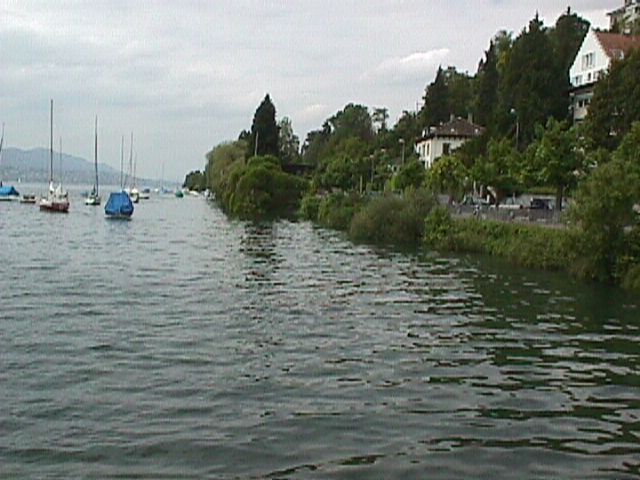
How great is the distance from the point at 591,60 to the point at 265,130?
6706cm

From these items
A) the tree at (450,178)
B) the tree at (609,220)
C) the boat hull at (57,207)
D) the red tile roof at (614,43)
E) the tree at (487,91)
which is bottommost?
the boat hull at (57,207)

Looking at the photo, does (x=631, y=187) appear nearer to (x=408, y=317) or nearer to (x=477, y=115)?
(x=408, y=317)

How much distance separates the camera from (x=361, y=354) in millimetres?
21016

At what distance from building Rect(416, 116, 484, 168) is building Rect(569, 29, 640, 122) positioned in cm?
1701

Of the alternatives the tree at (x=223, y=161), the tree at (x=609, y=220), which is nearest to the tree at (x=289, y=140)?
the tree at (x=223, y=161)

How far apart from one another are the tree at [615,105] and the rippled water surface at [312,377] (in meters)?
33.2

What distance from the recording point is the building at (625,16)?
10475 centimetres

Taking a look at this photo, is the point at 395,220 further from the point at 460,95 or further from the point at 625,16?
the point at 625,16

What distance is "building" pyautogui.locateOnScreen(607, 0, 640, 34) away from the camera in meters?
105

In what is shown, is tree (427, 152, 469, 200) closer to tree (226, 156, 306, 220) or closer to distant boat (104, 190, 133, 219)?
A: distant boat (104, 190, 133, 219)

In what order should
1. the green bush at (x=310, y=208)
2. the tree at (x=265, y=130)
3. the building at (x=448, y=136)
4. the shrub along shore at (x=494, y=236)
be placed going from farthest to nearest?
the tree at (x=265, y=130), the building at (x=448, y=136), the green bush at (x=310, y=208), the shrub along shore at (x=494, y=236)

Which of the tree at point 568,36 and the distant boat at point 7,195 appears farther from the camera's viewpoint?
the distant boat at point 7,195

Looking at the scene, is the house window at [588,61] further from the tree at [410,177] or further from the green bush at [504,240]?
the green bush at [504,240]

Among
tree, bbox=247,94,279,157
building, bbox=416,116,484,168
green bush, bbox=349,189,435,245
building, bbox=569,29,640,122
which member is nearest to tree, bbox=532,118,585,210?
green bush, bbox=349,189,435,245
